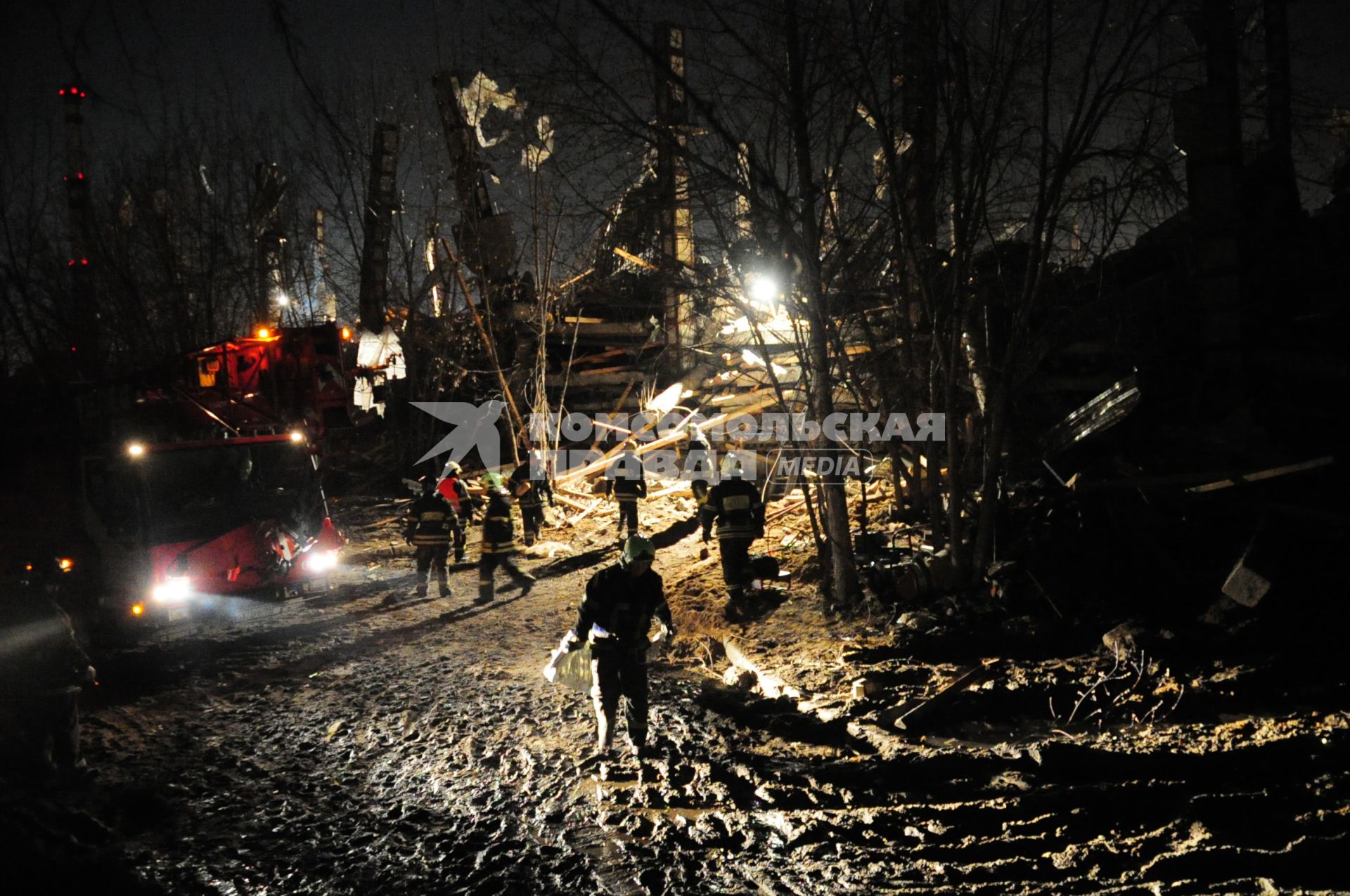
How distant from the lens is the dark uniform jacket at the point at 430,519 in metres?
11.3

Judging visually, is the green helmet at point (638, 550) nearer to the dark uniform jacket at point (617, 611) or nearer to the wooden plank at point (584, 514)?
the dark uniform jacket at point (617, 611)

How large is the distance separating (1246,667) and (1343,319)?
14.4 ft

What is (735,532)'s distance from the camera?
10109mm

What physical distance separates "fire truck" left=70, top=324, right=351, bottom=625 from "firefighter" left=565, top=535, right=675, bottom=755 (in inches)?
224

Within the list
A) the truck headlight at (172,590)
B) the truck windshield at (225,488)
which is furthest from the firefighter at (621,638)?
the truck windshield at (225,488)

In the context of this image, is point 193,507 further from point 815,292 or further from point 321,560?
point 815,292

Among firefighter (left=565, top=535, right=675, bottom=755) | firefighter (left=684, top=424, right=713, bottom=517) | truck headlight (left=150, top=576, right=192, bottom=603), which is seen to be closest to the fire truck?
truck headlight (left=150, top=576, right=192, bottom=603)

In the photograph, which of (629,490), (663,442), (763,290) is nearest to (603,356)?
(663,442)

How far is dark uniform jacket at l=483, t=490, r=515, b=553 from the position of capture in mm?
11094

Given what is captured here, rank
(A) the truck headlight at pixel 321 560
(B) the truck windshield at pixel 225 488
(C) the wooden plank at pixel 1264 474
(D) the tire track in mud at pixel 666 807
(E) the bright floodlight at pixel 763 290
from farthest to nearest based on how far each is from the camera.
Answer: (A) the truck headlight at pixel 321 560 → (B) the truck windshield at pixel 225 488 → (E) the bright floodlight at pixel 763 290 → (C) the wooden plank at pixel 1264 474 → (D) the tire track in mud at pixel 666 807

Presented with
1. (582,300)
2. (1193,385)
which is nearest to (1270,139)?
(1193,385)

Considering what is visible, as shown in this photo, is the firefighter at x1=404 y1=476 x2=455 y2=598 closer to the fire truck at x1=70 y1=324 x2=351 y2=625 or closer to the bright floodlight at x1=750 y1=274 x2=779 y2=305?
the fire truck at x1=70 y1=324 x2=351 y2=625

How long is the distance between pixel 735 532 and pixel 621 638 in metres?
4.14

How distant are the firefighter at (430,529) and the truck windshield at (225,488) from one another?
1.34m
